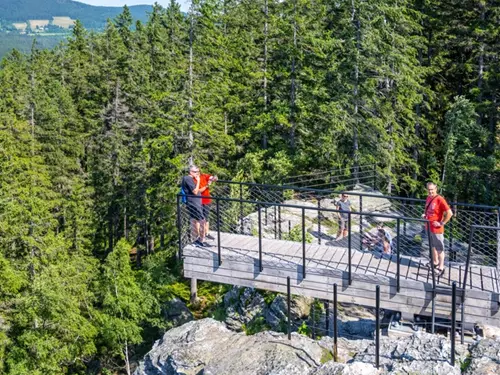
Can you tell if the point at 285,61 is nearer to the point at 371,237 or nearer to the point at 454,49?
the point at 454,49

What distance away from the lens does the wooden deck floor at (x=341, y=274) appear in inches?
315

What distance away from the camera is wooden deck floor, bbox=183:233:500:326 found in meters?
8.00

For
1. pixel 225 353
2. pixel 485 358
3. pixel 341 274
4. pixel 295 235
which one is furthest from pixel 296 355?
pixel 295 235

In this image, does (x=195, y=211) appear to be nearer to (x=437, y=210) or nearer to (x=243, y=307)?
(x=437, y=210)

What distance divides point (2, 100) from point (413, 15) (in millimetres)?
26674

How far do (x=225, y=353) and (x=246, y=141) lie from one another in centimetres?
1871

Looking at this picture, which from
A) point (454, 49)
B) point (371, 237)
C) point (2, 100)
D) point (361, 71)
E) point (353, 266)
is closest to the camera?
point (353, 266)

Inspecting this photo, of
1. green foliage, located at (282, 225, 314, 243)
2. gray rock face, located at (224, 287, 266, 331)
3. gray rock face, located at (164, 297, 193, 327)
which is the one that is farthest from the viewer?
gray rock face, located at (164, 297, 193, 327)

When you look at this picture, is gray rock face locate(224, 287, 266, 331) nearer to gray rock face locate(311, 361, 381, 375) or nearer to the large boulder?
the large boulder

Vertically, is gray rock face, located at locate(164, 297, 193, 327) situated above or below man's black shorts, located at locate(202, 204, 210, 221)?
below

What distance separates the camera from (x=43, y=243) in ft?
66.7

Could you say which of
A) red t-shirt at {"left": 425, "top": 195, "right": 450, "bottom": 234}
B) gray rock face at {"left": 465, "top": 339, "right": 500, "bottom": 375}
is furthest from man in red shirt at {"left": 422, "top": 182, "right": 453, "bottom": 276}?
gray rock face at {"left": 465, "top": 339, "right": 500, "bottom": 375}

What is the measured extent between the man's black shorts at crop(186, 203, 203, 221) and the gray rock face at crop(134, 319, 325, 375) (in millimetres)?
2038

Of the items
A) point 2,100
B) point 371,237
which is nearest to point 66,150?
point 2,100
